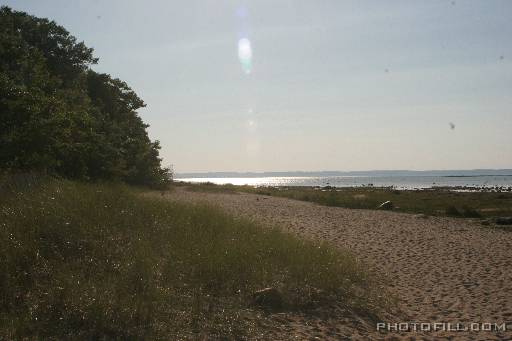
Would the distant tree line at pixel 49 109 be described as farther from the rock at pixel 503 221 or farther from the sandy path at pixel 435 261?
the rock at pixel 503 221

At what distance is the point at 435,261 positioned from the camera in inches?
538

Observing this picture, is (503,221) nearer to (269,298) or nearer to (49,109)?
(269,298)

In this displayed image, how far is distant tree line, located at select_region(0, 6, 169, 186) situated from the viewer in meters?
12.1

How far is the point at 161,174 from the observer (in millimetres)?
33562

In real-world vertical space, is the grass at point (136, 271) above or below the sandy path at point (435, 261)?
above

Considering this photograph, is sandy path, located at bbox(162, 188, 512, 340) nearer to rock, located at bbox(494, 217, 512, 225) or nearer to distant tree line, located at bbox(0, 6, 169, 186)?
rock, located at bbox(494, 217, 512, 225)

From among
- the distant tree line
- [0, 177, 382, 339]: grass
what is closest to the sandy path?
[0, 177, 382, 339]: grass

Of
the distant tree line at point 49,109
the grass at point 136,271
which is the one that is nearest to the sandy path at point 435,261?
the grass at point 136,271

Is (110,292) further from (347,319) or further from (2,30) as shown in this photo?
(2,30)

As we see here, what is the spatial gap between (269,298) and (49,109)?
955 cm

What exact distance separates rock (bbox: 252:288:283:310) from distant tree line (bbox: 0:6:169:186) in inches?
279

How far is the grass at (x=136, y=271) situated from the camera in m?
5.78

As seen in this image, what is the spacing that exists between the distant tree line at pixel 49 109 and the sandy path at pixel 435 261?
895 cm

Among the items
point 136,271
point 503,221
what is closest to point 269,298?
point 136,271
